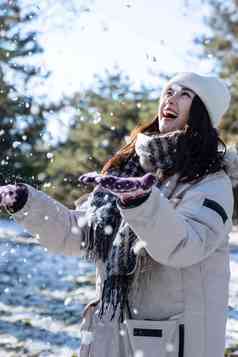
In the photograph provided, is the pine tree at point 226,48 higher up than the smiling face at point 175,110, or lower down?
higher up

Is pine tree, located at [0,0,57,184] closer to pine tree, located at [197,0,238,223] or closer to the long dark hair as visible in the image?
pine tree, located at [197,0,238,223]

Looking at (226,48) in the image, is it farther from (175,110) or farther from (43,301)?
(175,110)

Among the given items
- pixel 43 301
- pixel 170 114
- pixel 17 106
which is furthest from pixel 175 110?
pixel 17 106

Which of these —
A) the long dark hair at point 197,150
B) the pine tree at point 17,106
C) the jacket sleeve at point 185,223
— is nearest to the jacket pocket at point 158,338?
the jacket sleeve at point 185,223

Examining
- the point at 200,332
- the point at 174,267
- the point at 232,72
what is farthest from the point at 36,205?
the point at 232,72

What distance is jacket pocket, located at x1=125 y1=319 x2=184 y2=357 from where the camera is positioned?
1.97 m

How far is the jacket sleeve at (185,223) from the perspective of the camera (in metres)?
1.73

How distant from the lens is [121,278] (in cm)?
204

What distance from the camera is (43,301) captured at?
23.3 feet

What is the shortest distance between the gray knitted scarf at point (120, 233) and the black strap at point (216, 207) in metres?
0.17

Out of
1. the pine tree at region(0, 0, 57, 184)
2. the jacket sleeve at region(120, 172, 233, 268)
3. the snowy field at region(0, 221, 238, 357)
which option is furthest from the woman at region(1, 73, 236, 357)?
the pine tree at region(0, 0, 57, 184)

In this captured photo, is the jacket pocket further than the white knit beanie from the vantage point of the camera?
No

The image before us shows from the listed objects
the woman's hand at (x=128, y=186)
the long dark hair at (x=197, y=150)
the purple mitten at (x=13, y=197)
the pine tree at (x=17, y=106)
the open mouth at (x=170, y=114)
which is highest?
the pine tree at (x=17, y=106)

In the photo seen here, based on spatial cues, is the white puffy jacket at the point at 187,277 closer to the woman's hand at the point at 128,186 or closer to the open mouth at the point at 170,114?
the woman's hand at the point at 128,186
